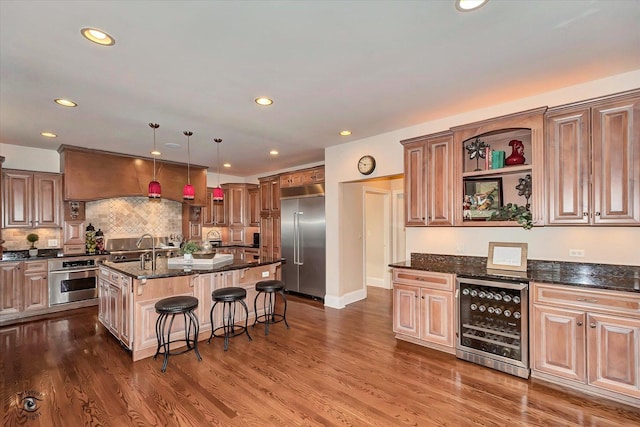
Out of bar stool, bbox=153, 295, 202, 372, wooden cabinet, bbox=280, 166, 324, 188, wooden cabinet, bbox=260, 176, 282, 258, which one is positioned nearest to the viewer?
bar stool, bbox=153, 295, 202, 372

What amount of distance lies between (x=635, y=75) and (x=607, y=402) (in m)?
2.84

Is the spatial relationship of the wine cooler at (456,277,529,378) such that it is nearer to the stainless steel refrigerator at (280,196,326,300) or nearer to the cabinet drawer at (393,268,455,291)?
the cabinet drawer at (393,268,455,291)

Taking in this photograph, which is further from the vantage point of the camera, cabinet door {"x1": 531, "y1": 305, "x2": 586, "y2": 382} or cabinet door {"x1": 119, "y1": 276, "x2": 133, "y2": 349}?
cabinet door {"x1": 119, "y1": 276, "x2": 133, "y2": 349}

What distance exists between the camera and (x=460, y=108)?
353 centimetres

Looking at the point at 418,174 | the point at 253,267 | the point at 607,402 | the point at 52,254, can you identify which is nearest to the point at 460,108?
the point at 418,174

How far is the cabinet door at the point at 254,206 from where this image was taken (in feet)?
23.9

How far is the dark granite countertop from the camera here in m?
2.56

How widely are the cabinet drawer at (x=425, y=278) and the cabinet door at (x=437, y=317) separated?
0.07 meters

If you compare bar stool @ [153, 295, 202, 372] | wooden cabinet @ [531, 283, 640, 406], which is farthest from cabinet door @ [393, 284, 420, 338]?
bar stool @ [153, 295, 202, 372]

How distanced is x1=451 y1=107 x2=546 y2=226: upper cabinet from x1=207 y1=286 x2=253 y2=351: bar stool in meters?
2.75

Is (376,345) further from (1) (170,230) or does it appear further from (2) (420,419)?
(1) (170,230)

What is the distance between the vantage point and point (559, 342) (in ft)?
8.68

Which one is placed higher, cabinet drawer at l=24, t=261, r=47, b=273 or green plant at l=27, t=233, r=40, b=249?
green plant at l=27, t=233, r=40, b=249

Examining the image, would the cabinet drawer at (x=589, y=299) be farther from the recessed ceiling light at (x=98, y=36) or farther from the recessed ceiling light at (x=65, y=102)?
the recessed ceiling light at (x=65, y=102)
